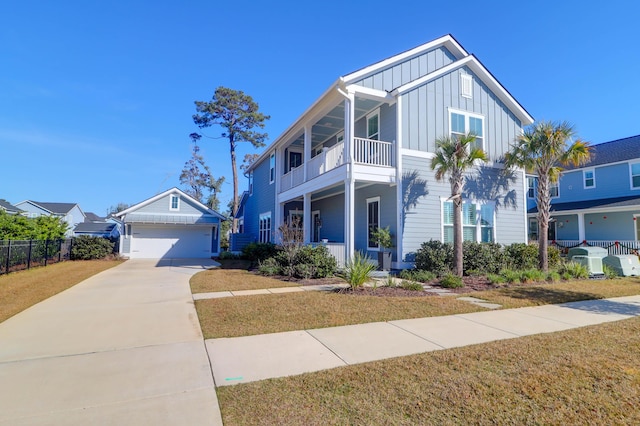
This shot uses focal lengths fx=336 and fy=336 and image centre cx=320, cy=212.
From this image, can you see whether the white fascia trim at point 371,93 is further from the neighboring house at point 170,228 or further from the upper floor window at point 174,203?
the upper floor window at point 174,203

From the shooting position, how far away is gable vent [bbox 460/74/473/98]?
13750 millimetres

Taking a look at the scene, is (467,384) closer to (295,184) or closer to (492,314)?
(492,314)

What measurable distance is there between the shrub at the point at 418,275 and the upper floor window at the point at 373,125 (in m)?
5.53

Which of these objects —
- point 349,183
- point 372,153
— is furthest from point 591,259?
point 349,183

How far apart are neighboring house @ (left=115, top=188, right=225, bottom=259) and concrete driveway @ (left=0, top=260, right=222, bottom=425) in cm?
1673

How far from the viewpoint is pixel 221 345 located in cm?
466

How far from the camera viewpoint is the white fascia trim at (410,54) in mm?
11927

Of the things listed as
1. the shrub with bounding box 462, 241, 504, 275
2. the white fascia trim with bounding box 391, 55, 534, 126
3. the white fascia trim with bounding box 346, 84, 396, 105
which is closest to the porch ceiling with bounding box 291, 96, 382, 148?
the white fascia trim with bounding box 346, 84, 396, 105

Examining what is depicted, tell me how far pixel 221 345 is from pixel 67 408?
74.3 inches

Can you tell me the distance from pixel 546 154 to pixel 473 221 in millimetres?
3453

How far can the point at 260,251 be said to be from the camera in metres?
16.9

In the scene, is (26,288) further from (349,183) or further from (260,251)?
(349,183)

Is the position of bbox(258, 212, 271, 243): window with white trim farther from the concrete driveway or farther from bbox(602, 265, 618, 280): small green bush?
bbox(602, 265, 618, 280): small green bush

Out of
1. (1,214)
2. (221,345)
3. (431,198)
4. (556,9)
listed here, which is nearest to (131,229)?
(1,214)
